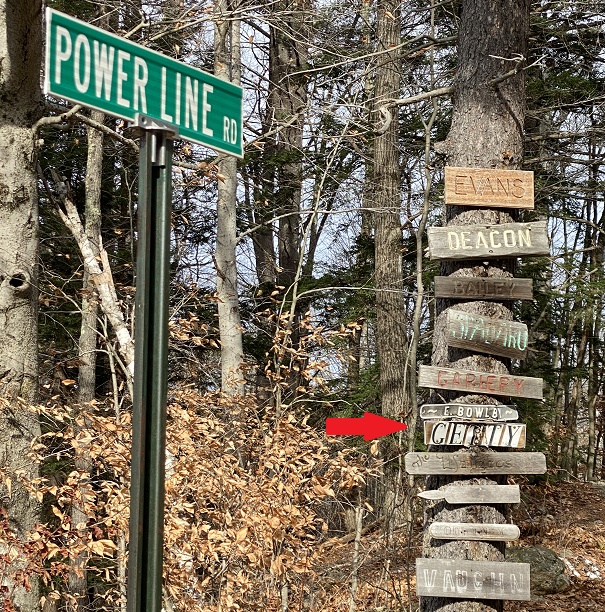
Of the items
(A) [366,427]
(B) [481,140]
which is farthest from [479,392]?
(A) [366,427]

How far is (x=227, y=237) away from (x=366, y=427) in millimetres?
3394

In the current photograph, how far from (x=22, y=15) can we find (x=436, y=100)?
24.1ft

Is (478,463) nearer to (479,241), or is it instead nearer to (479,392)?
(479,392)


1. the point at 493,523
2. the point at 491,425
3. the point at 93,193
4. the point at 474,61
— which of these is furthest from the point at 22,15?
the point at 93,193

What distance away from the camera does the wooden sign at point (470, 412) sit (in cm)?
546

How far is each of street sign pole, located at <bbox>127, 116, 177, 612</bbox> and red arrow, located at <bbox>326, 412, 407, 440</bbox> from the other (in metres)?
7.56

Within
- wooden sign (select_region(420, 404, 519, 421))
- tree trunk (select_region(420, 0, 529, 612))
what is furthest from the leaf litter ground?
wooden sign (select_region(420, 404, 519, 421))

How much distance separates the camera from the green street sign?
1998mm

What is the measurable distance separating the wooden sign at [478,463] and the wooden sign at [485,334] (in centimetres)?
66

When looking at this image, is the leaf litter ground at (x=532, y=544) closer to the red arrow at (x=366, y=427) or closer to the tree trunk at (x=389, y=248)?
the red arrow at (x=366, y=427)

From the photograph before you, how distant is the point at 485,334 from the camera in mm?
5547

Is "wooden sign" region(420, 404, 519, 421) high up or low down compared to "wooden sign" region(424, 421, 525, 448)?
up

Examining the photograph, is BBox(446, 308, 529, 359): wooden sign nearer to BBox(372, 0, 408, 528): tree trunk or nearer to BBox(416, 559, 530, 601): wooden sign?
BBox(416, 559, 530, 601): wooden sign

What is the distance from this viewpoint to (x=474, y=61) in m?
5.97
